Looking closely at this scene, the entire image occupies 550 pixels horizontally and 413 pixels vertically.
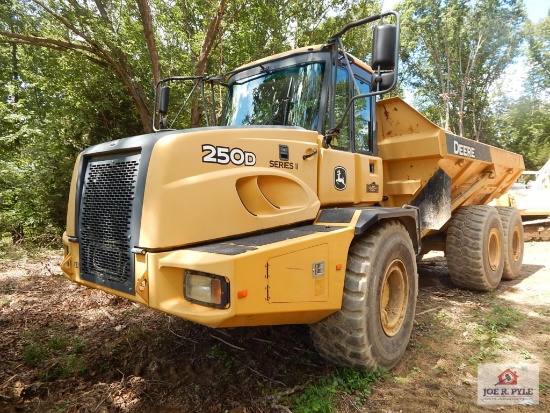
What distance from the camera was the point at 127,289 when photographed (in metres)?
2.31

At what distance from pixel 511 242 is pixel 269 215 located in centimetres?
525

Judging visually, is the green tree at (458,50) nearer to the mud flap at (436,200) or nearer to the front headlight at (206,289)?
the mud flap at (436,200)

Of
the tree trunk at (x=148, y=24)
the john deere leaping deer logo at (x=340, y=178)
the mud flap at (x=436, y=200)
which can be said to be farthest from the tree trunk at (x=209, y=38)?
the john deere leaping deer logo at (x=340, y=178)

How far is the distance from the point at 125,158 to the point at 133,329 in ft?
6.57

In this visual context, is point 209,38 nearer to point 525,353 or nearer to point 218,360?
point 218,360

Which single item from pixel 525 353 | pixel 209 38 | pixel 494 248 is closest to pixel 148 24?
pixel 209 38

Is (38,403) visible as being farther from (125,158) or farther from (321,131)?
(321,131)

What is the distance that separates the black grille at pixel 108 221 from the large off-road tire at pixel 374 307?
4.76 ft

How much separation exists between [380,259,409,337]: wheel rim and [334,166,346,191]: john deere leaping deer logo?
2.60 ft

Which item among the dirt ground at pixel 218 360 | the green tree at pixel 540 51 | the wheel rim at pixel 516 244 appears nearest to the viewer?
the dirt ground at pixel 218 360

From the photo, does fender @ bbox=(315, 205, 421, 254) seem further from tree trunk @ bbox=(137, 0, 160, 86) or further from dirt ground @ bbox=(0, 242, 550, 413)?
tree trunk @ bbox=(137, 0, 160, 86)

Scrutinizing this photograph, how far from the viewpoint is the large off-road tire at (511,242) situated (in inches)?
227

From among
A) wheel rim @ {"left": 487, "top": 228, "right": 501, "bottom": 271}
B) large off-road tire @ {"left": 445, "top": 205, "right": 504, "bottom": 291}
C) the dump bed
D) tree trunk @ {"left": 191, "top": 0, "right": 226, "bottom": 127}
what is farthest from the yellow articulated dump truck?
tree trunk @ {"left": 191, "top": 0, "right": 226, "bottom": 127}

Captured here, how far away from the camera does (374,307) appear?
2701mm
